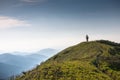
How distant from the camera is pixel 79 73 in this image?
105938mm

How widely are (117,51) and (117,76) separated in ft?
168

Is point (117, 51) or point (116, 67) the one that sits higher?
point (117, 51)

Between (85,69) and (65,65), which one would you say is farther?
(65,65)

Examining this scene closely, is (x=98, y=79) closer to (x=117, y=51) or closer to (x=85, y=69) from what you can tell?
(x=85, y=69)

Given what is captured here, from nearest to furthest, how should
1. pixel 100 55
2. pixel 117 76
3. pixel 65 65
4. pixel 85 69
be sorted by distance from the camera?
pixel 117 76
pixel 85 69
pixel 65 65
pixel 100 55

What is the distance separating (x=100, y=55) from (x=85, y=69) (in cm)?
2887

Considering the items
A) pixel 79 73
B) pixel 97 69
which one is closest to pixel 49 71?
pixel 79 73

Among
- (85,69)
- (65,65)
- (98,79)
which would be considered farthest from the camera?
(65,65)

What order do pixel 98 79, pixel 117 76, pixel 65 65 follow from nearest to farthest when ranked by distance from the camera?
pixel 98 79
pixel 117 76
pixel 65 65

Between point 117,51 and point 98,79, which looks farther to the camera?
point 117,51

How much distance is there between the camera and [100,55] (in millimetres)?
135625

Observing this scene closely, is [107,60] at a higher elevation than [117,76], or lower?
higher

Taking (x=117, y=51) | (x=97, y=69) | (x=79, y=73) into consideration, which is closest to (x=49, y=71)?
(x=79, y=73)

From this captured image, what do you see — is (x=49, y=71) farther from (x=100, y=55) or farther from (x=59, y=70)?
(x=100, y=55)
